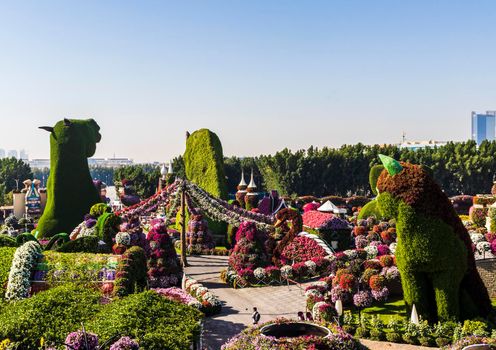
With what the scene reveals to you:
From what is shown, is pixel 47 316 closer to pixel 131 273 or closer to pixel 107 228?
pixel 131 273

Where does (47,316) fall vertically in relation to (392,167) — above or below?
below

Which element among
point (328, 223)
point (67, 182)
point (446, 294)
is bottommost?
point (446, 294)

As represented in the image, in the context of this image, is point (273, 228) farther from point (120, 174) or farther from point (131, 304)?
point (120, 174)

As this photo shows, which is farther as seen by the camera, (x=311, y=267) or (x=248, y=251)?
(x=311, y=267)

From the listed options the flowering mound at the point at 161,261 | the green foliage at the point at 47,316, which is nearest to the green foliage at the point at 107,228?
the flowering mound at the point at 161,261

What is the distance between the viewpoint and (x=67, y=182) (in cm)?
3697

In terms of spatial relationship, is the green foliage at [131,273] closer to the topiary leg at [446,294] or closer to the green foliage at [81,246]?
the green foliage at [81,246]

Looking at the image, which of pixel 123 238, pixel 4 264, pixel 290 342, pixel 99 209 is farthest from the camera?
pixel 99 209

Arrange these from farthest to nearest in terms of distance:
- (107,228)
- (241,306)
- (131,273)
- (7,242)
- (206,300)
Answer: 1. (107,228)
2. (7,242)
3. (241,306)
4. (206,300)
5. (131,273)

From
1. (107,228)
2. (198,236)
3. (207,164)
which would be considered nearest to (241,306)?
(107,228)

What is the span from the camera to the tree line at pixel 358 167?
60.0m

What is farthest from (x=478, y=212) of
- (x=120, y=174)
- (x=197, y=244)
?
(x=120, y=174)

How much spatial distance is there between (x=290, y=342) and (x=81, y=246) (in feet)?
48.1

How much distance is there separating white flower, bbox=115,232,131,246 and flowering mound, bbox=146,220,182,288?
3.96ft
